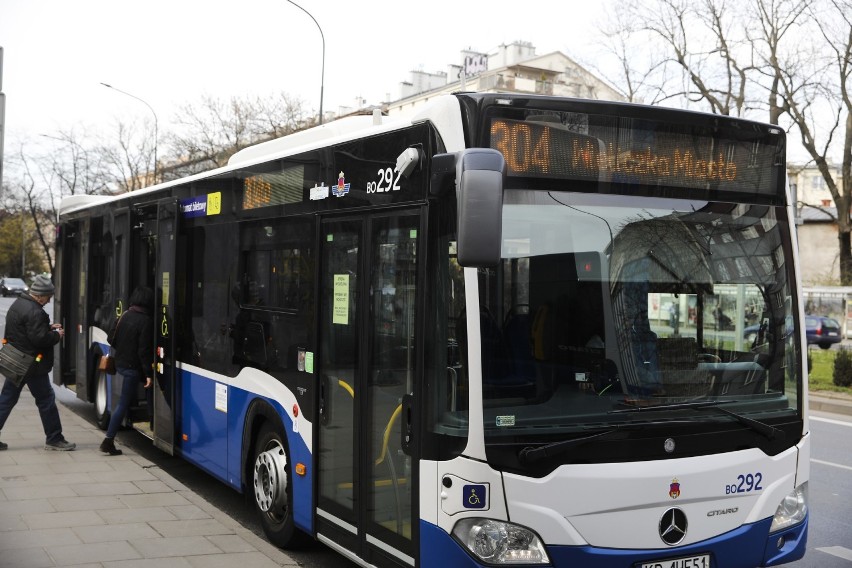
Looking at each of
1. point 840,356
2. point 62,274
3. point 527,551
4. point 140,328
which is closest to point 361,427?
point 527,551

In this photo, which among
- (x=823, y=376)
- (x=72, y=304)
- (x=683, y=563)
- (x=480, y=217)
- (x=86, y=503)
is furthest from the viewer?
(x=823, y=376)

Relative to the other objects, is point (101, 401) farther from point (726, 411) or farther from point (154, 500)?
point (726, 411)

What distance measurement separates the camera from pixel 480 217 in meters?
4.17

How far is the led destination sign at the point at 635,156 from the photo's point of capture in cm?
468

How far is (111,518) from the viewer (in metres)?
7.14

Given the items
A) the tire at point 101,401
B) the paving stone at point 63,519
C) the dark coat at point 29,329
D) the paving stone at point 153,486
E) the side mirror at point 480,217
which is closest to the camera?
the side mirror at point 480,217

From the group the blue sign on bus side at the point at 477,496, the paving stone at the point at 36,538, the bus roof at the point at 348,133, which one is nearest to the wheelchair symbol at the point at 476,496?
the blue sign on bus side at the point at 477,496

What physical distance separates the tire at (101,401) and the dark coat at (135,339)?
6.38ft

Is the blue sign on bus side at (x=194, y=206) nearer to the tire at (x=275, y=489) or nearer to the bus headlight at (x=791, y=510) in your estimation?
the tire at (x=275, y=489)

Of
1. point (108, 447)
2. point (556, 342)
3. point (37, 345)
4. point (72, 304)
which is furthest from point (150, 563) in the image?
point (72, 304)

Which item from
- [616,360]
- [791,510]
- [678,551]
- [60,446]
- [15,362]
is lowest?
[60,446]

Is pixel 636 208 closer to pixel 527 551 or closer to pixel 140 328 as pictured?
pixel 527 551

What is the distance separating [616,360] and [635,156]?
1066mm

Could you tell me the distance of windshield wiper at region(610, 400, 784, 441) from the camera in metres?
4.76
